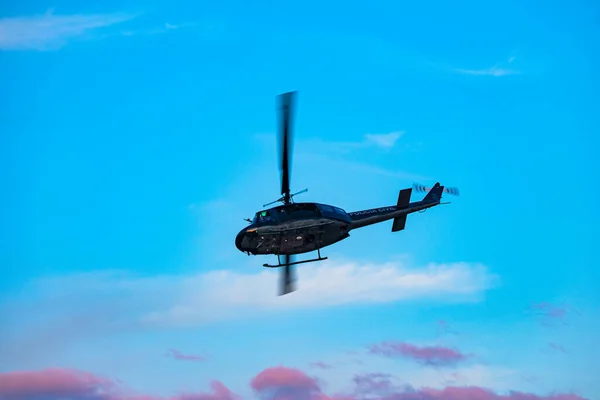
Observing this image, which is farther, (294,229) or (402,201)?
(402,201)

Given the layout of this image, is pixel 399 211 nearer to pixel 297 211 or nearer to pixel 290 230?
pixel 297 211

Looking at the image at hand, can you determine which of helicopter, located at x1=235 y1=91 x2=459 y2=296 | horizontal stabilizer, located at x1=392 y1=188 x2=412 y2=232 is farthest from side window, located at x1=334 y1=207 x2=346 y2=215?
horizontal stabilizer, located at x1=392 y1=188 x2=412 y2=232

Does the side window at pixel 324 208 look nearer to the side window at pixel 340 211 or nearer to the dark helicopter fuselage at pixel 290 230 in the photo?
the dark helicopter fuselage at pixel 290 230

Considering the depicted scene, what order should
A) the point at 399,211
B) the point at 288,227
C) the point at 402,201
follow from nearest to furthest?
the point at 288,227 → the point at 399,211 → the point at 402,201

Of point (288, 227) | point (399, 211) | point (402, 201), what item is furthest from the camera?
point (402, 201)

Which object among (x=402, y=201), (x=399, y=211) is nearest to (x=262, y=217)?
(x=399, y=211)

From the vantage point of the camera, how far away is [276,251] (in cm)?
4762

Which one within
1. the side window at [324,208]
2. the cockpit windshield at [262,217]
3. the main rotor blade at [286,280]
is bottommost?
the main rotor blade at [286,280]

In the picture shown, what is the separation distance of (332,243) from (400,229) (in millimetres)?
7725

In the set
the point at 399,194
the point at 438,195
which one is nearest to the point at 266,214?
the point at 399,194

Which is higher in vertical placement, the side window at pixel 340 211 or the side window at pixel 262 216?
the side window at pixel 340 211

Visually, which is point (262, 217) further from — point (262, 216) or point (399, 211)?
point (399, 211)

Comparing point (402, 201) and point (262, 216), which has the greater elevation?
point (402, 201)

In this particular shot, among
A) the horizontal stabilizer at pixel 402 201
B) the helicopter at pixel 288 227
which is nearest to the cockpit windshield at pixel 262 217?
the helicopter at pixel 288 227
